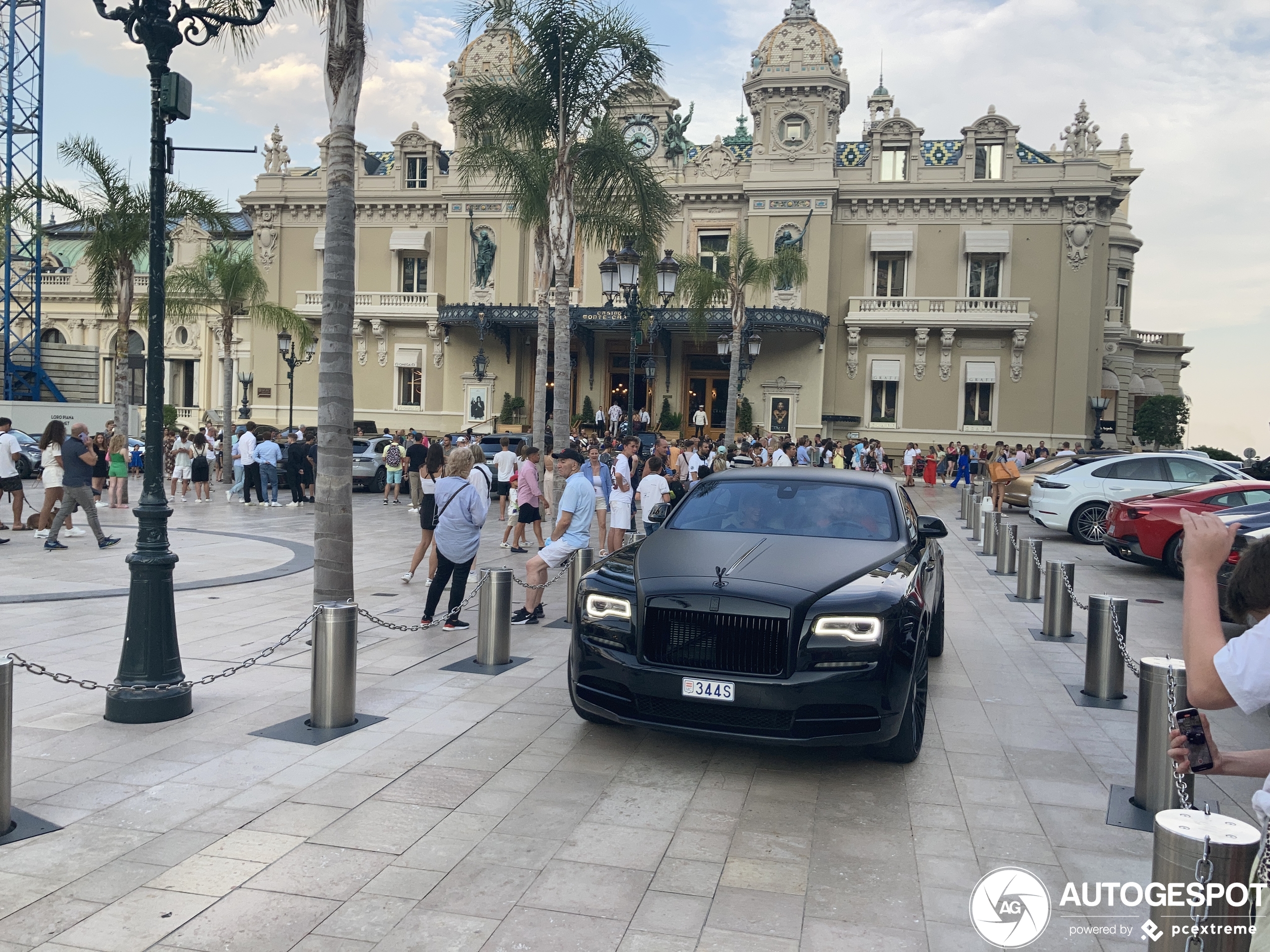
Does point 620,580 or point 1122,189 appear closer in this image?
point 620,580

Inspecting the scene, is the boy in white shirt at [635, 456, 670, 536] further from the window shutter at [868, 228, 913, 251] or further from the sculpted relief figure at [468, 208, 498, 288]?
the sculpted relief figure at [468, 208, 498, 288]

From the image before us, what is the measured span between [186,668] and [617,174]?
14162 mm

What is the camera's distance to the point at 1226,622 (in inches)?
Result: 394

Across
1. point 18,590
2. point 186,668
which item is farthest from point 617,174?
point 186,668

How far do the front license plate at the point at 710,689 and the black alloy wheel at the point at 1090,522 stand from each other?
48.6ft

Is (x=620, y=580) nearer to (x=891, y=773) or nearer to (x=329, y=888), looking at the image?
(x=891, y=773)

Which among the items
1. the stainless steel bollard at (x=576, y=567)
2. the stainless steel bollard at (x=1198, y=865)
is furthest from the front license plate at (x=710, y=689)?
the stainless steel bollard at (x=576, y=567)

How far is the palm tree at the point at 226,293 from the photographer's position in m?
29.1

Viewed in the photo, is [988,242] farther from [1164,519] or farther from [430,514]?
[430,514]

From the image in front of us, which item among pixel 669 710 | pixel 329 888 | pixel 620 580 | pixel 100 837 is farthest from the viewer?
pixel 620 580

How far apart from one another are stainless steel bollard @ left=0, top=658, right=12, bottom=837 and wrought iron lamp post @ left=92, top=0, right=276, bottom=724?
1652 mm

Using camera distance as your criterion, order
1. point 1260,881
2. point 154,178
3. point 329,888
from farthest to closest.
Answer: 1. point 154,178
2. point 329,888
3. point 1260,881

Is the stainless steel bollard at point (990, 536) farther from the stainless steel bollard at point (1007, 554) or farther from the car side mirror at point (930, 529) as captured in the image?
the car side mirror at point (930, 529)

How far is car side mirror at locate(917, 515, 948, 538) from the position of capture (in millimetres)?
7250
